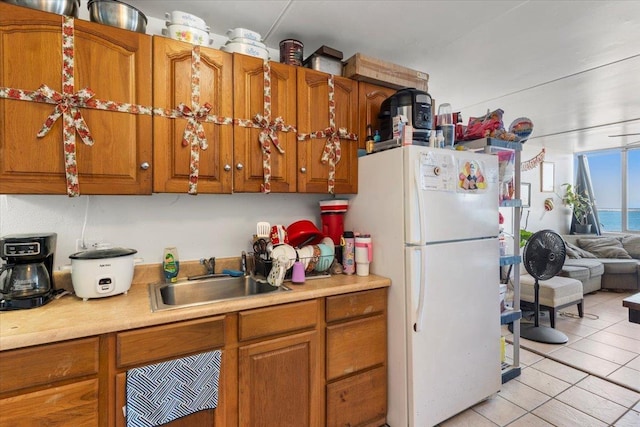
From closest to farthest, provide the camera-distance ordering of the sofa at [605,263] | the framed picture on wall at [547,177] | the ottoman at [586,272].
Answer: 1. the ottoman at [586,272]
2. the sofa at [605,263]
3. the framed picture on wall at [547,177]

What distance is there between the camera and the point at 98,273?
1.44m

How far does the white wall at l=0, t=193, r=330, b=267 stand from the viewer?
5.27ft

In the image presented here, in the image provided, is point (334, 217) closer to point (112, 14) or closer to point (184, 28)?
point (184, 28)

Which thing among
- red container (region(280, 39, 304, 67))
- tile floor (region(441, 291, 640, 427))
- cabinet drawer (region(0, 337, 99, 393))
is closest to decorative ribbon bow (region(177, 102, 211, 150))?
red container (region(280, 39, 304, 67))

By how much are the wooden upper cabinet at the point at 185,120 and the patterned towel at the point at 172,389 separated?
0.81 m

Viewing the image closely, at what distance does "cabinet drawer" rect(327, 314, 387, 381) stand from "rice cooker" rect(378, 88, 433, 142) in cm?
113

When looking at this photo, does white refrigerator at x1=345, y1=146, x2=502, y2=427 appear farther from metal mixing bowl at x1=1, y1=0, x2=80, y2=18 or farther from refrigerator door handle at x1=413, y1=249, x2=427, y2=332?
metal mixing bowl at x1=1, y1=0, x2=80, y2=18

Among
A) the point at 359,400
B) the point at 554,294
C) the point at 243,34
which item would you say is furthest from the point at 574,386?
the point at 243,34

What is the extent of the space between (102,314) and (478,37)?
257cm

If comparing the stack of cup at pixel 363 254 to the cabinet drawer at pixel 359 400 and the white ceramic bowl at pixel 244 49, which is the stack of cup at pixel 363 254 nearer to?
the cabinet drawer at pixel 359 400

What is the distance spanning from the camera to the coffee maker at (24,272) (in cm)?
130

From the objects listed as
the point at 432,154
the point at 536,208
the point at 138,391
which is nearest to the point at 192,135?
the point at 138,391

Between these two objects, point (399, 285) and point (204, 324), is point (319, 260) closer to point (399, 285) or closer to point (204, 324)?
point (399, 285)

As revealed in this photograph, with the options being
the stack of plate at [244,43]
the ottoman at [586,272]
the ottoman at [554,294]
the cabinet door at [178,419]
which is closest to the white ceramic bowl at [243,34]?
the stack of plate at [244,43]
